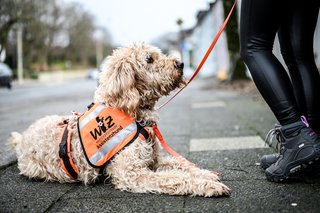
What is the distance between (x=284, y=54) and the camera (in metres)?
3.25

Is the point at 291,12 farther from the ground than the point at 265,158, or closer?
farther from the ground

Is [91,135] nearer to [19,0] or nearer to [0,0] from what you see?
[0,0]

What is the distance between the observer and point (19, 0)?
3550 cm

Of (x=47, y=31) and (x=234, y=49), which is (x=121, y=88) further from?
(x=47, y=31)

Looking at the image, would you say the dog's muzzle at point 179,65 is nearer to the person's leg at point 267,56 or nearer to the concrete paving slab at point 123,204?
the person's leg at point 267,56

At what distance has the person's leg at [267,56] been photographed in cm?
281

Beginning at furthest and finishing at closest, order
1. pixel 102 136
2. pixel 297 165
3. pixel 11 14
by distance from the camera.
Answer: pixel 11 14 → pixel 102 136 → pixel 297 165

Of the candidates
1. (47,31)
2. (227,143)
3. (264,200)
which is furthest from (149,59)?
(47,31)

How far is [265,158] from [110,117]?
140cm

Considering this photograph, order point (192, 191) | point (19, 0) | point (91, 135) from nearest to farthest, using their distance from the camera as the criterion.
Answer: point (192, 191) < point (91, 135) < point (19, 0)

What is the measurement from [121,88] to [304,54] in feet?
5.06

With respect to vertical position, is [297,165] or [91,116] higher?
[91,116]

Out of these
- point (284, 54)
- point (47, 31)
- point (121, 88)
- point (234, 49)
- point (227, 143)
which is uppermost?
point (284, 54)

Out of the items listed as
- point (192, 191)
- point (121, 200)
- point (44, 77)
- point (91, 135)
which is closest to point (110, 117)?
point (91, 135)
